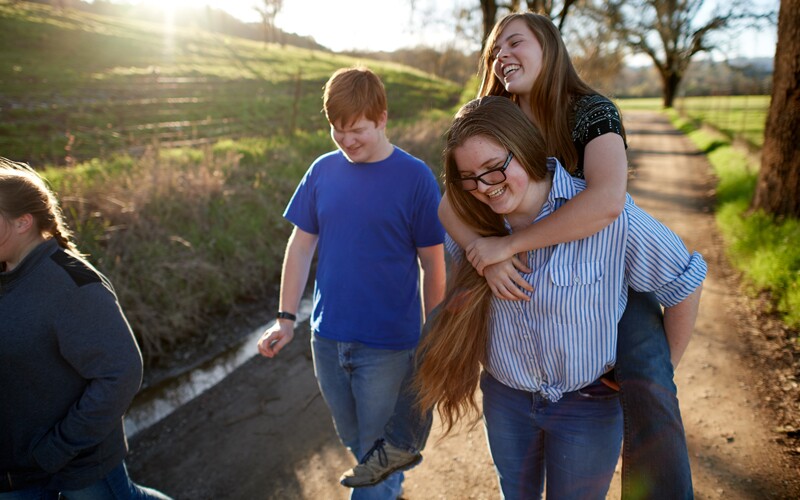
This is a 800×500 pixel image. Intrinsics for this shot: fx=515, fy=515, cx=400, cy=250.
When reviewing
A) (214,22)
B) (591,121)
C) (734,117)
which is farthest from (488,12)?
(214,22)

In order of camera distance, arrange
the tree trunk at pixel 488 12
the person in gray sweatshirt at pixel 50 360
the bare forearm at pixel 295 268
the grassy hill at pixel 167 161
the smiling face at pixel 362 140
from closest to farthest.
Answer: the person in gray sweatshirt at pixel 50 360 → the smiling face at pixel 362 140 → the bare forearm at pixel 295 268 → the grassy hill at pixel 167 161 → the tree trunk at pixel 488 12

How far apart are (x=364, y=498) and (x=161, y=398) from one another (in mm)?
2517

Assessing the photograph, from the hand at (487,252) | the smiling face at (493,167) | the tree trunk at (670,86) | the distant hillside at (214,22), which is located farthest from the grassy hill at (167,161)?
the tree trunk at (670,86)

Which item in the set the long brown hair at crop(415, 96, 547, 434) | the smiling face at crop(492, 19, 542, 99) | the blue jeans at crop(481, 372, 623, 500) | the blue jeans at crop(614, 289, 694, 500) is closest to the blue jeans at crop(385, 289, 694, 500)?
the blue jeans at crop(614, 289, 694, 500)

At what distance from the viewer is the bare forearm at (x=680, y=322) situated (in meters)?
1.58

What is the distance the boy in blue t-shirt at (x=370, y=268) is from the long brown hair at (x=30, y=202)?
94cm

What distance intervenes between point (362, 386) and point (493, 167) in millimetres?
1217

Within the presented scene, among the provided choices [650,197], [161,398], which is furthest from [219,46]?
[161,398]

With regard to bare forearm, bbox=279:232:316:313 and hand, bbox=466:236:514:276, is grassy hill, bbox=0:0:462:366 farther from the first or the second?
hand, bbox=466:236:514:276

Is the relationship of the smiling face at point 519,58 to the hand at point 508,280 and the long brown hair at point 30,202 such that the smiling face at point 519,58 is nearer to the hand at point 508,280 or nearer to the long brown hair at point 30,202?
the hand at point 508,280

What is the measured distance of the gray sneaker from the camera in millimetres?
1869

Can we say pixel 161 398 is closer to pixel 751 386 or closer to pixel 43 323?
pixel 43 323

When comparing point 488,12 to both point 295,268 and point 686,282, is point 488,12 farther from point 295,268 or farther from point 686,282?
point 686,282

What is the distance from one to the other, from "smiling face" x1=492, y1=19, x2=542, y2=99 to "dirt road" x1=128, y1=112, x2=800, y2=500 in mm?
723
